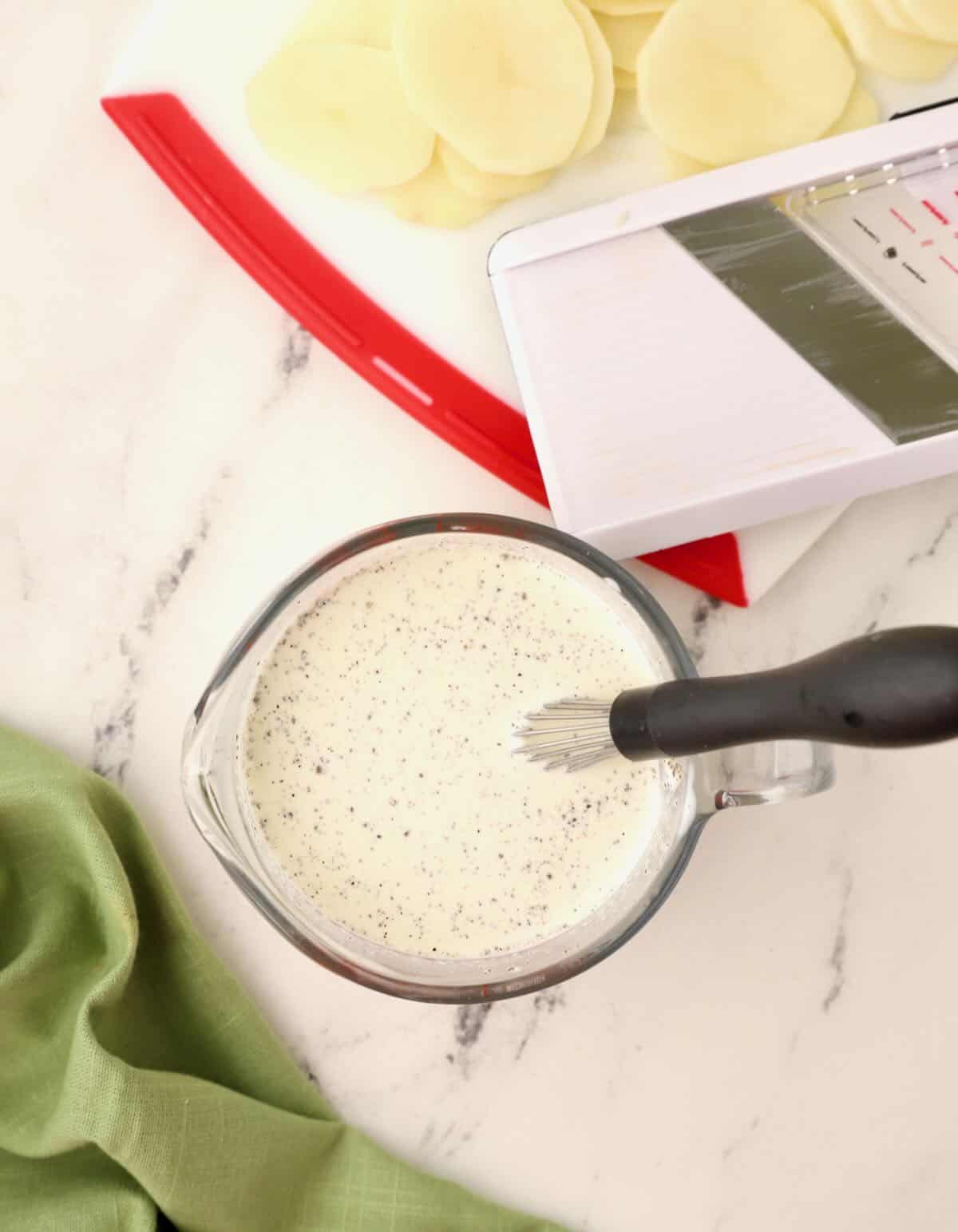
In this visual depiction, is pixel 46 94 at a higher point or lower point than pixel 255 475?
higher

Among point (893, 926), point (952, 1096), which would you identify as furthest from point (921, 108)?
point (952, 1096)

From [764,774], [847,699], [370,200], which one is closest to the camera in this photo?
[847,699]

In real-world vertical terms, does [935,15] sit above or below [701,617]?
above

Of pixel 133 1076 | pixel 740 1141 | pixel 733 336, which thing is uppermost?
pixel 733 336

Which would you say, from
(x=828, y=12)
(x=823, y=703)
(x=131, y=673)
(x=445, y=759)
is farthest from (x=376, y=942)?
(x=828, y=12)

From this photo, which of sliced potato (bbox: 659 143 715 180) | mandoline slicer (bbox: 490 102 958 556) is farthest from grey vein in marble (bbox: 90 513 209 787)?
sliced potato (bbox: 659 143 715 180)

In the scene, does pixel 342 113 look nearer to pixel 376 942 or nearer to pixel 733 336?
pixel 733 336

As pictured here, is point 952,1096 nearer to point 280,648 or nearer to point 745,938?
point 745,938
